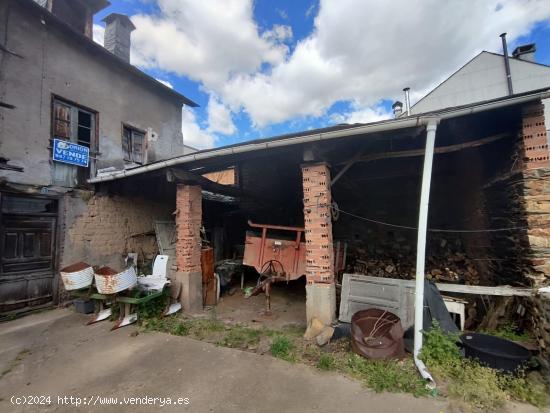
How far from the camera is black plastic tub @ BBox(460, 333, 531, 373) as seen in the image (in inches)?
118

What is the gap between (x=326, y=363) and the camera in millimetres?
3428

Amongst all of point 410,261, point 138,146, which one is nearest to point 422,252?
point 410,261

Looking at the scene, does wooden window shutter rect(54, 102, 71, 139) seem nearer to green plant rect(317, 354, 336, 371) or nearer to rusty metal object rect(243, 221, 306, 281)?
rusty metal object rect(243, 221, 306, 281)

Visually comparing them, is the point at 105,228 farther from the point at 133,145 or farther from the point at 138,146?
the point at 138,146

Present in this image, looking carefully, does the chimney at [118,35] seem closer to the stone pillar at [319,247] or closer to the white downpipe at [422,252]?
the stone pillar at [319,247]

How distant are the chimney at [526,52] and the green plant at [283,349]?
52.6 ft

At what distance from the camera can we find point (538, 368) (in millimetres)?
3078

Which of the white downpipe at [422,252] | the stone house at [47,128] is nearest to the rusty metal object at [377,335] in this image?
the white downpipe at [422,252]

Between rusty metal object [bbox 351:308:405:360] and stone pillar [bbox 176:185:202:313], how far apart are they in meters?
3.44

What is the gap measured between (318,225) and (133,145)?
723 cm

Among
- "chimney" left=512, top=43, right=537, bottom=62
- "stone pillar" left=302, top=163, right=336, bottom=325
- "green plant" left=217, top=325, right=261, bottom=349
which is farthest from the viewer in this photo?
"chimney" left=512, top=43, right=537, bottom=62

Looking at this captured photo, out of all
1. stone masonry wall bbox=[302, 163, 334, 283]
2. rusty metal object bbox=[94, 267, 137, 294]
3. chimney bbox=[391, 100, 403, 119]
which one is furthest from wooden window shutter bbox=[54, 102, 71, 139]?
chimney bbox=[391, 100, 403, 119]

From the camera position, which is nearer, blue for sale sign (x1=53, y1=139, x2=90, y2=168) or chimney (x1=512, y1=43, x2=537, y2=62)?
blue for sale sign (x1=53, y1=139, x2=90, y2=168)

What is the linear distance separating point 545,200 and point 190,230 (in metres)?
5.90
